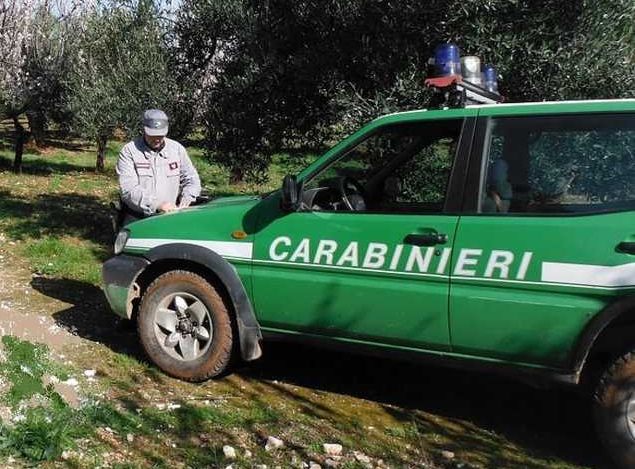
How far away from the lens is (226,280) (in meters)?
4.71

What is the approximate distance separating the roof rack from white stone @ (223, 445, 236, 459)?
232 centimetres

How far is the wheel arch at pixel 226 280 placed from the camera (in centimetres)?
471

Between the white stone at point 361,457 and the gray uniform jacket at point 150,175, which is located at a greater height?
the gray uniform jacket at point 150,175

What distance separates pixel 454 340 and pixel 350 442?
0.83 metres

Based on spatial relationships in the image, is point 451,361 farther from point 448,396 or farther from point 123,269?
point 123,269

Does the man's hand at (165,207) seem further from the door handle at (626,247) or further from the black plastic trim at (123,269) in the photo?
the door handle at (626,247)

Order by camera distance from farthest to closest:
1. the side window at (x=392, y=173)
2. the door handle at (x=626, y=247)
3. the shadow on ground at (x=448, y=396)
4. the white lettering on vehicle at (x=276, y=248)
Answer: the white lettering on vehicle at (x=276, y=248), the side window at (x=392, y=173), the shadow on ground at (x=448, y=396), the door handle at (x=626, y=247)

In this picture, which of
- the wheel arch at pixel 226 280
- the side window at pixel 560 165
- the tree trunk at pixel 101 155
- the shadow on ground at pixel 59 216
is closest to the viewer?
the side window at pixel 560 165

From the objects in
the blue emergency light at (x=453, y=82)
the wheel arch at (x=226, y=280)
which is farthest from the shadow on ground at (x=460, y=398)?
the blue emergency light at (x=453, y=82)

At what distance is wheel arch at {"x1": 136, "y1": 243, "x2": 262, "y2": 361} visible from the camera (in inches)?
185

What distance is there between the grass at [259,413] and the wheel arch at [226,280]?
38cm

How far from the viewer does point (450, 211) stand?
4.14 m

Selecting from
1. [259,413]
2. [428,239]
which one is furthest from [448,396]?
[428,239]

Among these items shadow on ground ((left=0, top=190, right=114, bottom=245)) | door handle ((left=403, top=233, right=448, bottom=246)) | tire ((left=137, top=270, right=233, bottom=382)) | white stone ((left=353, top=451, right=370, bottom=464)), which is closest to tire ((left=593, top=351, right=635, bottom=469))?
door handle ((left=403, top=233, right=448, bottom=246))
